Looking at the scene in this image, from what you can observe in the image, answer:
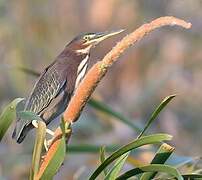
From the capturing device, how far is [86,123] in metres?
4.59

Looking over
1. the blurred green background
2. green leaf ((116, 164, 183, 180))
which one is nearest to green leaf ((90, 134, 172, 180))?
green leaf ((116, 164, 183, 180))

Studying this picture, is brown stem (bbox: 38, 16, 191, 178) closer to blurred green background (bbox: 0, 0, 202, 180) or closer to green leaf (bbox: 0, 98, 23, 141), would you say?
green leaf (bbox: 0, 98, 23, 141)

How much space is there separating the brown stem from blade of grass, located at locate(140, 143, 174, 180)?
0.15 meters

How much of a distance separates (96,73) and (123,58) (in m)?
4.07

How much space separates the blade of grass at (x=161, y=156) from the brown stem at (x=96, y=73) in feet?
0.50

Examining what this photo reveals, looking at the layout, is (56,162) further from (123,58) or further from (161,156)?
(123,58)

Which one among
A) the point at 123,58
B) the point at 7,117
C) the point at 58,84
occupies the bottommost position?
the point at 123,58

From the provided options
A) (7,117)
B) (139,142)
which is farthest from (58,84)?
(139,142)

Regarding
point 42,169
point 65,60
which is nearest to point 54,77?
point 65,60

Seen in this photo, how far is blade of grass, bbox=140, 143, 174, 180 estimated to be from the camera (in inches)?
52.7

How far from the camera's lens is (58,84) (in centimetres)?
196

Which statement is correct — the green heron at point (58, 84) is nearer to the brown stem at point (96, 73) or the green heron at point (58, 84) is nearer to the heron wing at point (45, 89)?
the heron wing at point (45, 89)

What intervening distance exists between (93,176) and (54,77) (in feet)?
2.09

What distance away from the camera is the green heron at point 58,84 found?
6.09ft
